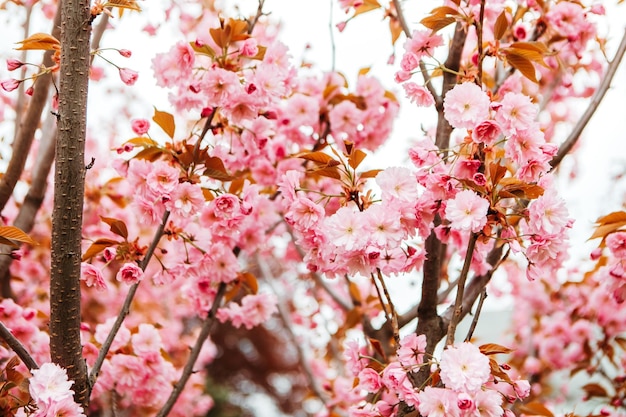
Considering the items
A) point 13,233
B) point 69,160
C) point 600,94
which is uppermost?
point 600,94

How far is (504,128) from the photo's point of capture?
1.05 m

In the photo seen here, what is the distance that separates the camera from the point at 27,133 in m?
1.57

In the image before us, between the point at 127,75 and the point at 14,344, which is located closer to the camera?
the point at 14,344

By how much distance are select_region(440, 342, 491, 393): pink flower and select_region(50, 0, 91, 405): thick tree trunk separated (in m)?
0.70

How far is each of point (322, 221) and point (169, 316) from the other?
3.33 meters

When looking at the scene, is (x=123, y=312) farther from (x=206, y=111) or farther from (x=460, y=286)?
(x=460, y=286)

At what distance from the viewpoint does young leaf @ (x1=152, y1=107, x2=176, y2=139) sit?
1352 millimetres

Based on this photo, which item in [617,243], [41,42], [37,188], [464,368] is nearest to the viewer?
[464,368]

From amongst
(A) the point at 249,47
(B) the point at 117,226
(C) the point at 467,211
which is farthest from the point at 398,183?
(B) the point at 117,226

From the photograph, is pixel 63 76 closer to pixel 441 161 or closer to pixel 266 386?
pixel 441 161

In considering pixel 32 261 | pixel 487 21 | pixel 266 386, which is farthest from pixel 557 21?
pixel 266 386

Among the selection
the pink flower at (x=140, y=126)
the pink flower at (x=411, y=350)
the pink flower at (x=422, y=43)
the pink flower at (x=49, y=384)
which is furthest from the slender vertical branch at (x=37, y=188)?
the pink flower at (x=411, y=350)

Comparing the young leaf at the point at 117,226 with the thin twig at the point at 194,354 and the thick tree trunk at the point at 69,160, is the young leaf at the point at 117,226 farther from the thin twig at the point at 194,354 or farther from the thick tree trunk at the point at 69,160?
the thin twig at the point at 194,354

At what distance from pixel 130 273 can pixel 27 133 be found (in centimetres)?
60
